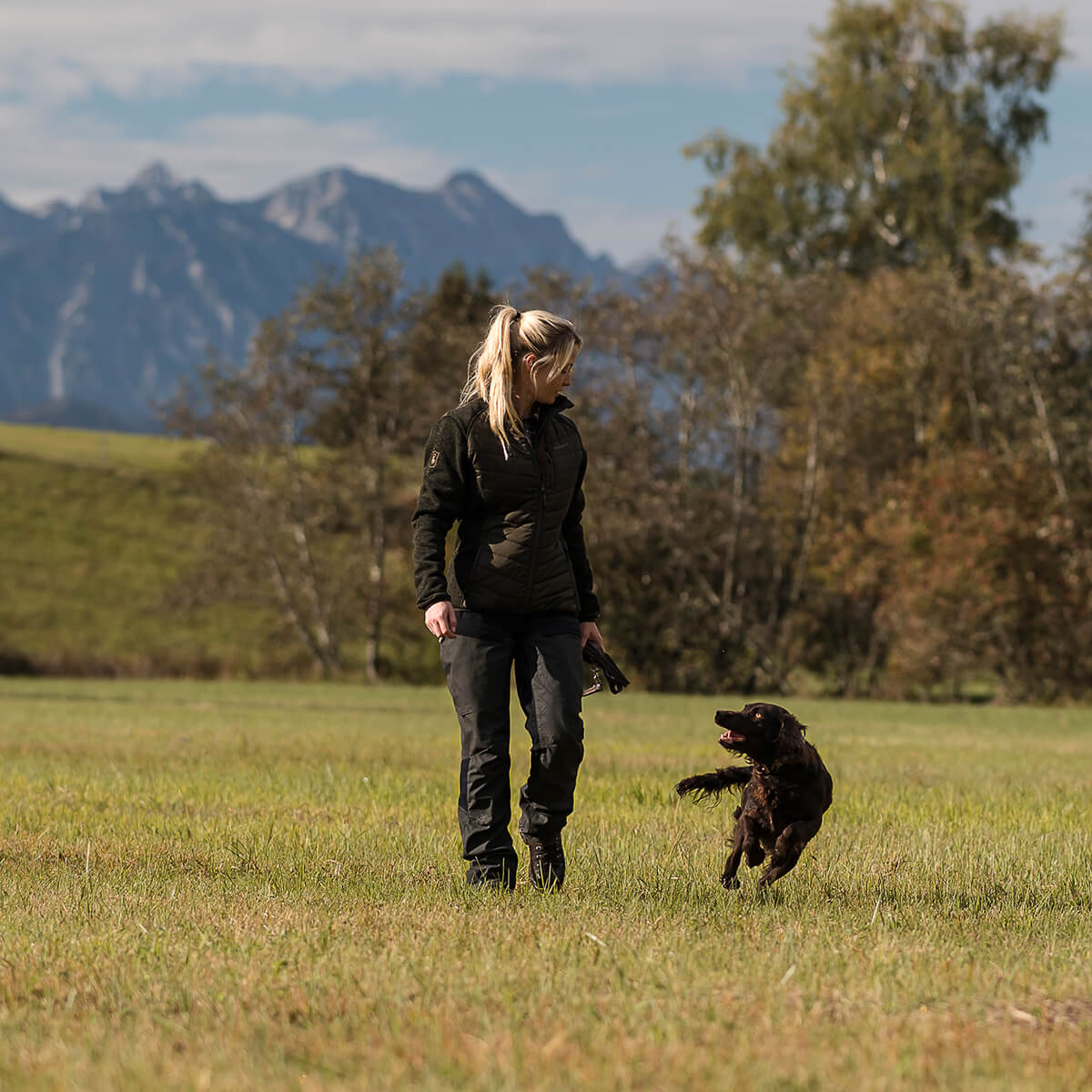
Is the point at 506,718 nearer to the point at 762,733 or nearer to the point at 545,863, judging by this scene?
the point at 545,863

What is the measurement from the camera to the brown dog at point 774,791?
670cm

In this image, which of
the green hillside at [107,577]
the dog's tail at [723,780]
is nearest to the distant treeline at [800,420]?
the green hillside at [107,577]

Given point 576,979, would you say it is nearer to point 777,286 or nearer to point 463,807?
point 463,807

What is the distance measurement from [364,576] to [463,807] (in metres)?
33.7

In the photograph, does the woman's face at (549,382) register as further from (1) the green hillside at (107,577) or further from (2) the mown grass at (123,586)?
(1) the green hillside at (107,577)

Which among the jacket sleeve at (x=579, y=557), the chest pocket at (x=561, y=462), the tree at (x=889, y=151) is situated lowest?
the jacket sleeve at (x=579, y=557)

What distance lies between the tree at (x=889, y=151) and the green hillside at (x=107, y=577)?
18.3 m

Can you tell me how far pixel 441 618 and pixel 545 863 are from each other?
127cm

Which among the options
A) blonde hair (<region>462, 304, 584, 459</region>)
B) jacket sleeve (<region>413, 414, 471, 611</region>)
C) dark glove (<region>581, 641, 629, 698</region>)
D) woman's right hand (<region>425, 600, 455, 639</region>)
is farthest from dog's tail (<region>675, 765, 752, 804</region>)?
blonde hair (<region>462, 304, 584, 459</region>)

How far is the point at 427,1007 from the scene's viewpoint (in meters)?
4.49

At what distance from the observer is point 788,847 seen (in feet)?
22.4

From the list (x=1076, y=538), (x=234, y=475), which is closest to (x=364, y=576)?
(x=234, y=475)

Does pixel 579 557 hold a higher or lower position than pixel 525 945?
higher

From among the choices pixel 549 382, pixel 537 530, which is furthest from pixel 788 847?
pixel 549 382
